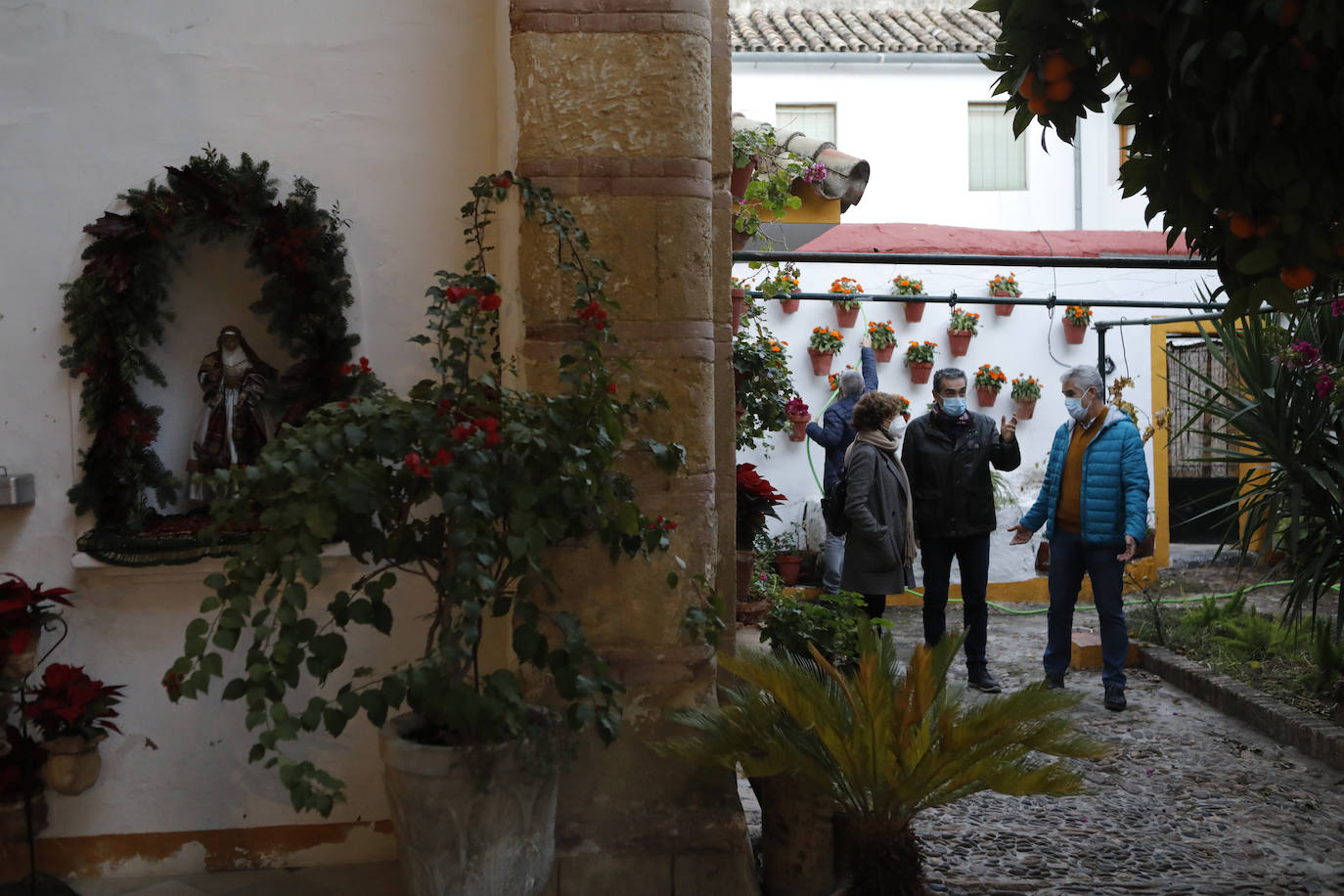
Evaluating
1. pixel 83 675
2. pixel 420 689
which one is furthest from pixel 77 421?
pixel 420 689

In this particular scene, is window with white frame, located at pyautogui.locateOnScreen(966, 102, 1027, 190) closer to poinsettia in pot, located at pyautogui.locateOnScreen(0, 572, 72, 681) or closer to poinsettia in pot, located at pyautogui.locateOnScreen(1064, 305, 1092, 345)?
poinsettia in pot, located at pyautogui.locateOnScreen(1064, 305, 1092, 345)

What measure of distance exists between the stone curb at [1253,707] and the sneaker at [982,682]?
106 cm

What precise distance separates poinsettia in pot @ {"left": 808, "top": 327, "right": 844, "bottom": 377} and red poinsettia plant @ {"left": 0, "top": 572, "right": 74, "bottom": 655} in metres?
6.74

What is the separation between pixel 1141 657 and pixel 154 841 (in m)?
5.63

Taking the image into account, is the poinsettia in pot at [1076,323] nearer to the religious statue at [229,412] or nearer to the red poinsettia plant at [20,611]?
the religious statue at [229,412]

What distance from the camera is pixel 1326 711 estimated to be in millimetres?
5461

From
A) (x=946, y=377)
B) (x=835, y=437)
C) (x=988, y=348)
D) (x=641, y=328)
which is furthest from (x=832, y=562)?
(x=641, y=328)

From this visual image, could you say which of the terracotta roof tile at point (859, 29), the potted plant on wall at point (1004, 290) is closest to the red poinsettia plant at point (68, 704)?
the potted plant on wall at point (1004, 290)

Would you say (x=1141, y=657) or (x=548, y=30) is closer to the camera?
(x=548, y=30)

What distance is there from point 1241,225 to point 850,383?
19.0 ft

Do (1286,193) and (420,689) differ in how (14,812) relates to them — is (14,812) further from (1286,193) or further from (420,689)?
(1286,193)

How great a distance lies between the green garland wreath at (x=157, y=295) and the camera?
3.48 meters

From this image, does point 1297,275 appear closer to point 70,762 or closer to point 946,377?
point 70,762

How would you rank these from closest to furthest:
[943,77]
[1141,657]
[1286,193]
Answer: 1. [1286,193]
2. [1141,657]
3. [943,77]
